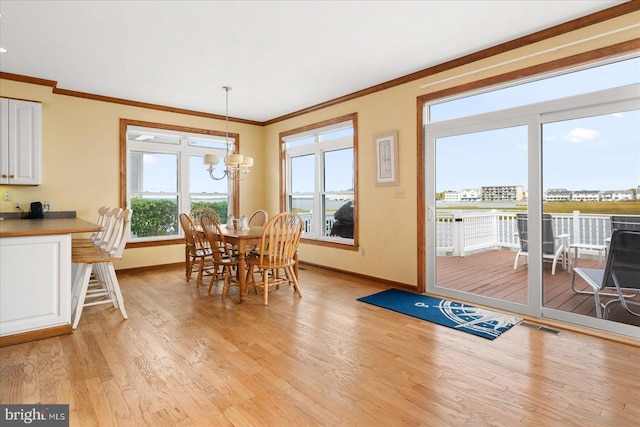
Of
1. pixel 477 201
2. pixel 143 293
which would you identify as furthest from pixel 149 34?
pixel 477 201

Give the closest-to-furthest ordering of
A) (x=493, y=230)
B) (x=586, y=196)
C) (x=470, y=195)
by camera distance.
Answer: (x=586, y=196) → (x=493, y=230) → (x=470, y=195)

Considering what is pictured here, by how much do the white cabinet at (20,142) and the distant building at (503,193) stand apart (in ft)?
17.6

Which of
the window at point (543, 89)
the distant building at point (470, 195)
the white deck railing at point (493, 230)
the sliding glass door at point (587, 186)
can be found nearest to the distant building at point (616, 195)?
the sliding glass door at point (587, 186)

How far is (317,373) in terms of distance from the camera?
7.25 feet

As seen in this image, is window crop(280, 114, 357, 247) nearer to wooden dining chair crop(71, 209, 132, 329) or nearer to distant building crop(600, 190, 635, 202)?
distant building crop(600, 190, 635, 202)

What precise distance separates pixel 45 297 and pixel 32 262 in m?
0.30

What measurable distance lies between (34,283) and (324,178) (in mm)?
3947

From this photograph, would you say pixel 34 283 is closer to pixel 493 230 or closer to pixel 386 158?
pixel 386 158

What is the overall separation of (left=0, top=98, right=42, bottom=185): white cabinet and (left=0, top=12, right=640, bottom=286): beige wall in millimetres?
171

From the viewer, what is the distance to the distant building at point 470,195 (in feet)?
12.0

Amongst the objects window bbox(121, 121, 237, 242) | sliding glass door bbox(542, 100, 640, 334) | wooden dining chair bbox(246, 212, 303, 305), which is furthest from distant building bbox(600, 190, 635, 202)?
window bbox(121, 121, 237, 242)

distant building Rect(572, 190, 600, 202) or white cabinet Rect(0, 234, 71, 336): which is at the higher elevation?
distant building Rect(572, 190, 600, 202)

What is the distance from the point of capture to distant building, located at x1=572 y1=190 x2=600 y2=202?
2.84m

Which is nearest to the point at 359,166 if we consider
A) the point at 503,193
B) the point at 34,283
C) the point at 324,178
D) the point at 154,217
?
the point at 324,178
